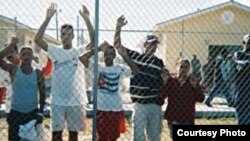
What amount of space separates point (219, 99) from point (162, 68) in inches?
360

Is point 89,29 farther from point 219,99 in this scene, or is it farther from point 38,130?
point 219,99

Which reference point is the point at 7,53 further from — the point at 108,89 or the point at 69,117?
the point at 108,89

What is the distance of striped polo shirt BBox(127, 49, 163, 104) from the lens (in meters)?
6.57

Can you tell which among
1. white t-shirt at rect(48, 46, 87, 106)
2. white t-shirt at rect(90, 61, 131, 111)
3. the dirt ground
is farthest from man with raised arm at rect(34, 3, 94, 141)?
the dirt ground

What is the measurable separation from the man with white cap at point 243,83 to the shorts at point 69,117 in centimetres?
215

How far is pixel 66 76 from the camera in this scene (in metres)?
6.21

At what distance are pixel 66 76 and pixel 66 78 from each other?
24 millimetres

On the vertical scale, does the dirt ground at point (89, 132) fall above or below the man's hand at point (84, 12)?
below

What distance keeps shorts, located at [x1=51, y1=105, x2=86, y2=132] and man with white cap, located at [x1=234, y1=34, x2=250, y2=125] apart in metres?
2.15

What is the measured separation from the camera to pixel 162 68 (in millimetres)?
6672

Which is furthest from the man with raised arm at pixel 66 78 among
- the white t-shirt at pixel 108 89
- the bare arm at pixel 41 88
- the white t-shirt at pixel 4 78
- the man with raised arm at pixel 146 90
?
the white t-shirt at pixel 4 78

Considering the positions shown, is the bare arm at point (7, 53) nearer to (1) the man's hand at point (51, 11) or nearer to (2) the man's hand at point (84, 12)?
(1) the man's hand at point (51, 11)

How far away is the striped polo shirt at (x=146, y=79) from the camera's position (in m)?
6.57

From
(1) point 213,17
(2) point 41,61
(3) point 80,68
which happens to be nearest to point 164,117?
(3) point 80,68
